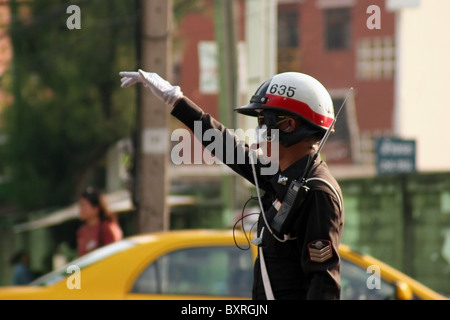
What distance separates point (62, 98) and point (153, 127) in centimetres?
1379

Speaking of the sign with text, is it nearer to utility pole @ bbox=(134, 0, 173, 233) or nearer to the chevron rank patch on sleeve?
utility pole @ bbox=(134, 0, 173, 233)

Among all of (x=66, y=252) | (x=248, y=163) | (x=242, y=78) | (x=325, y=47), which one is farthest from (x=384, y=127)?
(x=248, y=163)

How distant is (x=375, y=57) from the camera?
3684 cm

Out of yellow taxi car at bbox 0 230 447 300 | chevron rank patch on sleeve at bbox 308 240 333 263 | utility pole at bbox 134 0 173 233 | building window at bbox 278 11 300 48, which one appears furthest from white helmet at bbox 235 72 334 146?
building window at bbox 278 11 300 48

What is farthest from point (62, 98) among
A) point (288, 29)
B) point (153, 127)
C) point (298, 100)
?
point (298, 100)

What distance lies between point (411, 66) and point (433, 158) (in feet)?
7.24

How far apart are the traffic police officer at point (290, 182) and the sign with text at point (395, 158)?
36.8 ft

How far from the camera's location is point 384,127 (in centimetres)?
3588

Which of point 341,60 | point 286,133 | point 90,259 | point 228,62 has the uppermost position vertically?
point 341,60

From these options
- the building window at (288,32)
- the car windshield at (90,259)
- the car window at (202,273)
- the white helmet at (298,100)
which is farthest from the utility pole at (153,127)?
the building window at (288,32)

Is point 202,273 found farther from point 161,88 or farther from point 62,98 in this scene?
point 62,98

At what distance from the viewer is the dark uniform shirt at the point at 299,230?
12.7 ft

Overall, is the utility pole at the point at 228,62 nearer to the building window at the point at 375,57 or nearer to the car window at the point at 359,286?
the car window at the point at 359,286

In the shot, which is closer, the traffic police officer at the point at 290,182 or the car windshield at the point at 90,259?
the traffic police officer at the point at 290,182
